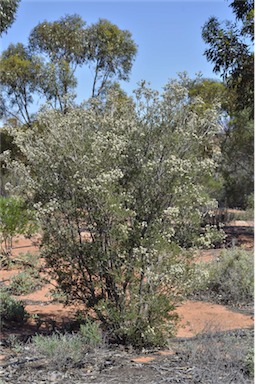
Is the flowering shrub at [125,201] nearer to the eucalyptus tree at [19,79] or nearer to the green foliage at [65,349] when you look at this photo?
the green foliage at [65,349]

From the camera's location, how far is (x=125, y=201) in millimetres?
4492

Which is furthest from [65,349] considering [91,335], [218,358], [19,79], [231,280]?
[19,79]

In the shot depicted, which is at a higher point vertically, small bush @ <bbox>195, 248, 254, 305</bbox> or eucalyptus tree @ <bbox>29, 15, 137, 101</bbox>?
eucalyptus tree @ <bbox>29, 15, 137, 101</bbox>

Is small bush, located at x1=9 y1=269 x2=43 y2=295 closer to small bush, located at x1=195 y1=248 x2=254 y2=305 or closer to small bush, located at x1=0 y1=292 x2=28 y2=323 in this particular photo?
small bush, located at x1=0 y1=292 x2=28 y2=323

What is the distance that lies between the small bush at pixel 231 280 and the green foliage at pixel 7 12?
18.3 feet

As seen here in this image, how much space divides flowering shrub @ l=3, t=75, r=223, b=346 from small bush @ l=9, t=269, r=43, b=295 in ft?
8.88

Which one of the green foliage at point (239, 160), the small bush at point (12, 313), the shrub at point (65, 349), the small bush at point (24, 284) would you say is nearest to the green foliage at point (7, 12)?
the small bush at point (24, 284)

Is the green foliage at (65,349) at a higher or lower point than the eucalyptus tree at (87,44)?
lower

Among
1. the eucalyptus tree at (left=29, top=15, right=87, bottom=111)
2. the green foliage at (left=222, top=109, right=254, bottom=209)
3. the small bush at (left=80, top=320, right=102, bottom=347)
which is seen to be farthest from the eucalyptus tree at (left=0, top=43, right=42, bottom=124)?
the small bush at (left=80, top=320, right=102, bottom=347)

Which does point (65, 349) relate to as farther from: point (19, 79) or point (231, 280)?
point (19, 79)

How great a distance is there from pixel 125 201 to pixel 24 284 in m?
3.58

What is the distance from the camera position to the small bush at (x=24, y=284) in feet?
23.8

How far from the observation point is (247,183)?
2161 cm

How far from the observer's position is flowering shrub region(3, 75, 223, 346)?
434 cm
